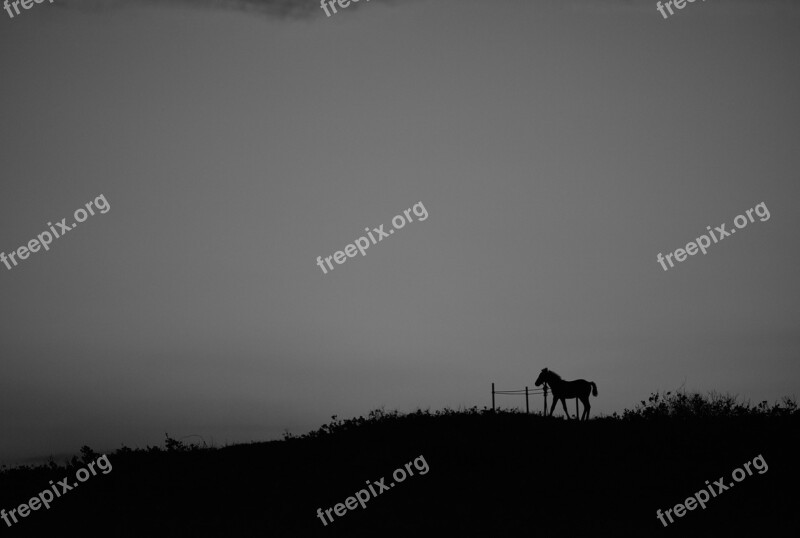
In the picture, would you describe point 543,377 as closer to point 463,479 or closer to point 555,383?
point 555,383

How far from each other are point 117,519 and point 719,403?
2594 cm

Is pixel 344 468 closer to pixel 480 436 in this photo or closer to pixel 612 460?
pixel 480 436

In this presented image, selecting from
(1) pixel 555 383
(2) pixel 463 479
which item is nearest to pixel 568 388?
(1) pixel 555 383

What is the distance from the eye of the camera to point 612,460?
85.4 ft

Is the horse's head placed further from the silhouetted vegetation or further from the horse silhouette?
the silhouetted vegetation

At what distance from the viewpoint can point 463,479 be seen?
24969mm

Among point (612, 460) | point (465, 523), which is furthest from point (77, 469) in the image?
point (612, 460)

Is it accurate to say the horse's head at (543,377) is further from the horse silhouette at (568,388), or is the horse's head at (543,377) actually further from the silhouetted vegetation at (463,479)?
the silhouetted vegetation at (463,479)

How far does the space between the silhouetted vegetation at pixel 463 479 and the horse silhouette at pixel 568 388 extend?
2.00 m

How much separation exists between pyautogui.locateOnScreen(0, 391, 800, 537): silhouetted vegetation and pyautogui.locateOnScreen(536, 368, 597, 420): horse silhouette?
200 cm

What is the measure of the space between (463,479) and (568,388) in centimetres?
1221

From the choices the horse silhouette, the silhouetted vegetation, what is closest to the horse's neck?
the horse silhouette

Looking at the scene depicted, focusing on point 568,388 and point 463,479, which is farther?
point 568,388

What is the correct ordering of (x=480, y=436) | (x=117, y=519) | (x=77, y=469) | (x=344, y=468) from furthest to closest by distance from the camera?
(x=77, y=469) → (x=480, y=436) → (x=344, y=468) → (x=117, y=519)
